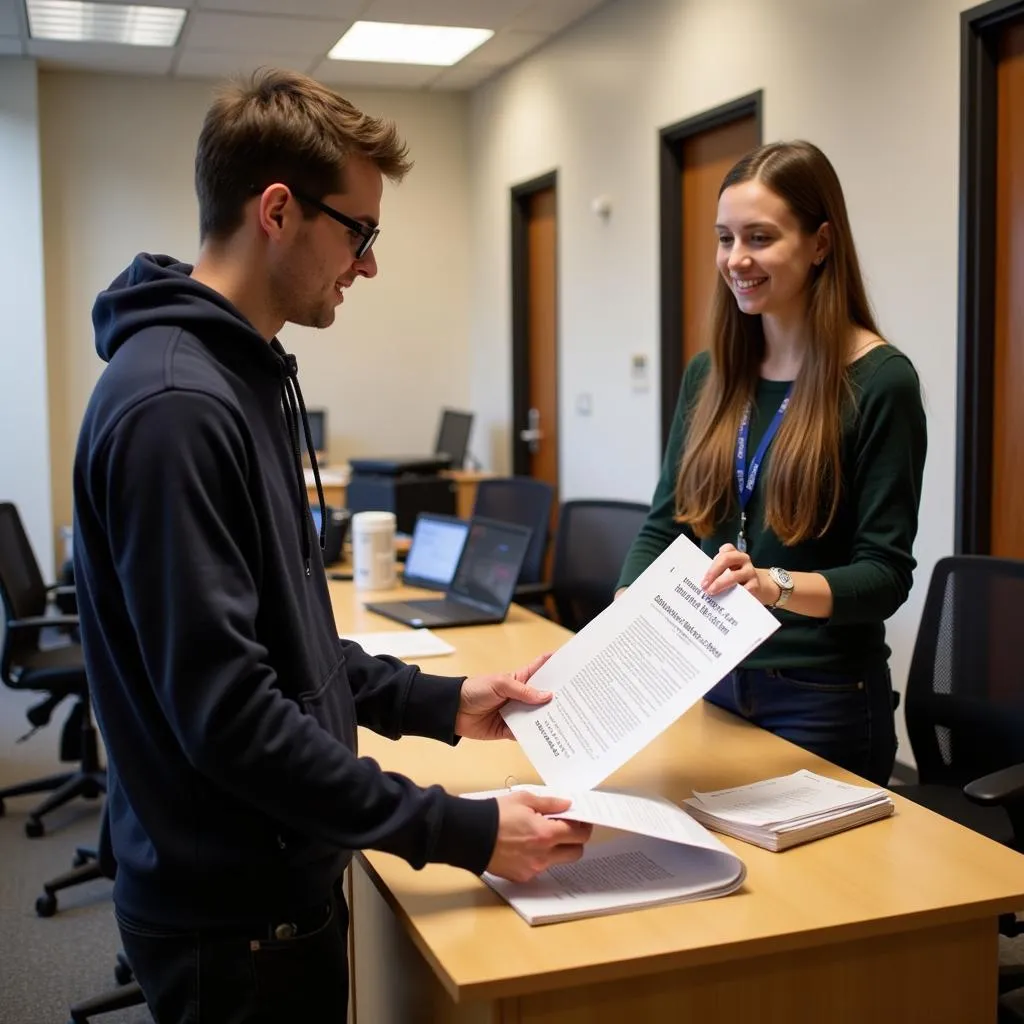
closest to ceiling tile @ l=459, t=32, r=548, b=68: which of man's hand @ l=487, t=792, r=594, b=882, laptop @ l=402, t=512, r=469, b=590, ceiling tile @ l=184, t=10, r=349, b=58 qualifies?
ceiling tile @ l=184, t=10, r=349, b=58

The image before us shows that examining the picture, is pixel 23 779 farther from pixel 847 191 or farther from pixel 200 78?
pixel 200 78

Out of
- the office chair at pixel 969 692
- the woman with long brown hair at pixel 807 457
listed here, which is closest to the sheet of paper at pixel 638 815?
the woman with long brown hair at pixel 807 457

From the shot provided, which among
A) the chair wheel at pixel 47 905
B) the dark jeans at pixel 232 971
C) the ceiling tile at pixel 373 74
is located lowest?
the chair wheel at pixel 47 905

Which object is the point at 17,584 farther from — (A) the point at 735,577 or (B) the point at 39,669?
(A) the point at 735,577

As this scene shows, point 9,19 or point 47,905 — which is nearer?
point 47,905

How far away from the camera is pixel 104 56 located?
6.47 metres

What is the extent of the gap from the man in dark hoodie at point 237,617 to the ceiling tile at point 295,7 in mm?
4572

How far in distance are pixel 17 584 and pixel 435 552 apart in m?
1.32

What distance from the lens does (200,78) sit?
700 cm

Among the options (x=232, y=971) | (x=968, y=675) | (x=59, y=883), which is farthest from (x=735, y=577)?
(x=59, y=883)

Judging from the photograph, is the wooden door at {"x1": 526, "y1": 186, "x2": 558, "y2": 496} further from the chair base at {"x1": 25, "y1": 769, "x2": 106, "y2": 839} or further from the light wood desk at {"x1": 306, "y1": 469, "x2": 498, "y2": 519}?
the chair base at {"x1": 25, "y1": 769, "x2": 106, "y2": 839}

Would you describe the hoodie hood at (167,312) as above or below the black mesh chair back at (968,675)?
above

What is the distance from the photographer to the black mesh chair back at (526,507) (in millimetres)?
3879

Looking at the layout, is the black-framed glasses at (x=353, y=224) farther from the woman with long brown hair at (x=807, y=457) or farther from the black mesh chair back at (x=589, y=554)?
the black mesh chair back at (x=589, y=554)
